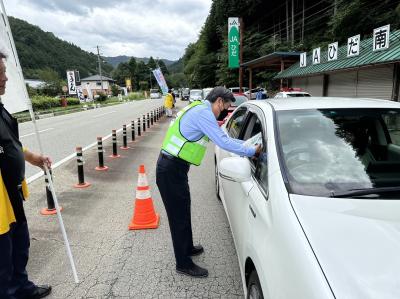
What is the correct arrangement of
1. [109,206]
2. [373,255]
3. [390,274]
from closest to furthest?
[390,274], [373,255], [109,206]

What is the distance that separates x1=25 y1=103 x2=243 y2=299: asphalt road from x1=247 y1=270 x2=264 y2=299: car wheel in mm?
792

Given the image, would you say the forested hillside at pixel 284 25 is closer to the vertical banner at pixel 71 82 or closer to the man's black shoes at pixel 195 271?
the vertical banner at pixel 71 82

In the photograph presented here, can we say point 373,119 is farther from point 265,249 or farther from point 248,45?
point 248,45

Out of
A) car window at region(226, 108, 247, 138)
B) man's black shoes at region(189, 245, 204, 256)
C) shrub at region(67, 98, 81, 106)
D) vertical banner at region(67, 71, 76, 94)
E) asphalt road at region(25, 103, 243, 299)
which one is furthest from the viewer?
vertical banner at region(67, 71, 76, 94)

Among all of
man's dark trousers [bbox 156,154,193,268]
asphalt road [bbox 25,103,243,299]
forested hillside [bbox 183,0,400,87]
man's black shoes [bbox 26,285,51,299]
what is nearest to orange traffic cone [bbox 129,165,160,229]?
asphalt road [bbox 25,103,243,299]

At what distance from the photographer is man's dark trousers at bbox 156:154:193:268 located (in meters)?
3.15

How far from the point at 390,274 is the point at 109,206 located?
449cm

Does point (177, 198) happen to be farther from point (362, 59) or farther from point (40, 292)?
point (362, 59)

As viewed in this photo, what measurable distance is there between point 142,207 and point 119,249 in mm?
694

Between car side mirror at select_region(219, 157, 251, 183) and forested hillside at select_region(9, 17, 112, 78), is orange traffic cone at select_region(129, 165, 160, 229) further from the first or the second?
forested hillside at select_region(9, 17, 112, 78)

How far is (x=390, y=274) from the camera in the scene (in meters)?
1.38

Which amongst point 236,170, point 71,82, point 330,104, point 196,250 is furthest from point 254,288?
point 71,82

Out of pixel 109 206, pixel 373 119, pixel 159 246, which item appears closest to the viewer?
pixel 373 119

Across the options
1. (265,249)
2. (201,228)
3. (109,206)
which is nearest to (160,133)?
(109,206)
